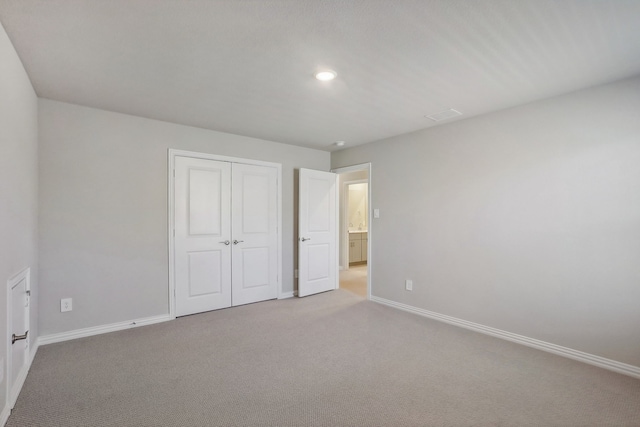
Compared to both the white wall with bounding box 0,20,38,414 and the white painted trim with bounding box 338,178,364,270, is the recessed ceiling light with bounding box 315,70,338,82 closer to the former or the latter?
the white wall with bounding box 0,20,38,414

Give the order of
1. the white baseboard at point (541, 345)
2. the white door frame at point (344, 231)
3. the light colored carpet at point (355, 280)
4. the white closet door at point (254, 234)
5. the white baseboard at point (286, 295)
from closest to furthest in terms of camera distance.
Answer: the white baseboard at point (541, 345)
the white closet door at point (254, 234)
the white baseboard at point (286, 295)
the light colored carpet at point (355, 280)
the white door frame at point (344, 231)

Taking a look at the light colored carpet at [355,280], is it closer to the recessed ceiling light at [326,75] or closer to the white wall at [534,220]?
the white wall at [534,220]

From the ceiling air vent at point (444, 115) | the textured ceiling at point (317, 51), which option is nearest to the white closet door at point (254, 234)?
the textured ceiling at point (317, 51)

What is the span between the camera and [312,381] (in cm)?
234

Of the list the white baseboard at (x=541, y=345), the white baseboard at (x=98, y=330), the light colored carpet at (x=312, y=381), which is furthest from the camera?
the white baseboard at (x=98, y=330)

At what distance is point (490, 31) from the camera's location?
6.21 ft

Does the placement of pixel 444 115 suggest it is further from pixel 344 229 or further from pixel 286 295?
pixel 344 229

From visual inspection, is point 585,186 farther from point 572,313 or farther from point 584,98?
point 572,313

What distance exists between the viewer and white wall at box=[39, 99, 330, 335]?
3.02 m

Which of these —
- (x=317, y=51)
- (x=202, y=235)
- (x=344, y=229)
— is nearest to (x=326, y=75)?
(x=317, y=51)

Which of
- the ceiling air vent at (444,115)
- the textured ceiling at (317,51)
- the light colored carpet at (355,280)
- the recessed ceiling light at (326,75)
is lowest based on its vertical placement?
the light colored carpet at (355,280)

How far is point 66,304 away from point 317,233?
3.22 metres

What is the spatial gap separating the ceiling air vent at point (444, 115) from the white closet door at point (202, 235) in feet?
8.83

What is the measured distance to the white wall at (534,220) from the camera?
2539mm
